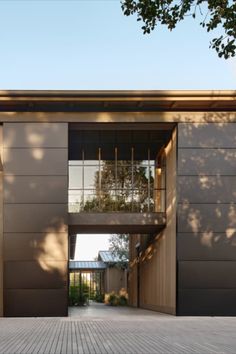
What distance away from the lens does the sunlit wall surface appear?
22156mm

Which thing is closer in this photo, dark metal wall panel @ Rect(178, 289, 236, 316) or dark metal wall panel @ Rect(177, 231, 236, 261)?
dark metal wall panel @ Rect(178, 289, 236, 316)

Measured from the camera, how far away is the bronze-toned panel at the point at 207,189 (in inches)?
810

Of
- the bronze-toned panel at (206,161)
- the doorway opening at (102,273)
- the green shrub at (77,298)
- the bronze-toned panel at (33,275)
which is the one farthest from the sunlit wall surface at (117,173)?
the green shrub at (77,298)

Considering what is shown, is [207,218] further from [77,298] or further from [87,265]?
[87,265]

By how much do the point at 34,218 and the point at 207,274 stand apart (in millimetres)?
6796

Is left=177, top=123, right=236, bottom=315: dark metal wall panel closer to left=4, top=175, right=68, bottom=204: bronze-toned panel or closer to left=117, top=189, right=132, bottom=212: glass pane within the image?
left=117, top=189, right=132, bottom=212: glass pane

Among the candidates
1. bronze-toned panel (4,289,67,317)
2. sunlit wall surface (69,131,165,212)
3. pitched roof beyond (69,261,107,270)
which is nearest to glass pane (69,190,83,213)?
sunlit wall surface (69,131,165,212)

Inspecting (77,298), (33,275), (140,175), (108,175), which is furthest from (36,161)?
Answer: (77,298)

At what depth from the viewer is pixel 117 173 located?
22703mm

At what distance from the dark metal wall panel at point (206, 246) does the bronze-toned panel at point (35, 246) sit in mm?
4386

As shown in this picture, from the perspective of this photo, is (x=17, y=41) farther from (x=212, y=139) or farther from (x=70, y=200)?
(x=212, y=139)

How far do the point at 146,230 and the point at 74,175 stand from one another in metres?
3.91

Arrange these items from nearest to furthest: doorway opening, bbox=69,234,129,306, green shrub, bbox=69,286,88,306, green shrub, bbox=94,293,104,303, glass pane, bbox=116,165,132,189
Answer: glass pane, bbox=116,165,132,189 < green shrub, bbox=69,286,88,306 < doorway opening, bbox=69,234,129,306 < green shrub, bbox=94,293,104,303

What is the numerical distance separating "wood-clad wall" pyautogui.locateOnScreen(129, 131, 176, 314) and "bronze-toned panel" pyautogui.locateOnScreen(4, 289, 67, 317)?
4.14 metres
